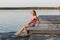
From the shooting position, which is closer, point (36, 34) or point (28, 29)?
point (36, 34)

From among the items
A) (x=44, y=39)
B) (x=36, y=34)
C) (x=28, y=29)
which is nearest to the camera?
(x=44, y=39)

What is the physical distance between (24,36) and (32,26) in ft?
2.02

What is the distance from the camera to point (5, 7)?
8212 cm

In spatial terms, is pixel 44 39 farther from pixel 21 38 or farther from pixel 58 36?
pixel 21 38

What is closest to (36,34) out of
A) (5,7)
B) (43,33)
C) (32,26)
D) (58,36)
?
(43,33)

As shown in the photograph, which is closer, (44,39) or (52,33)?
(44,39)

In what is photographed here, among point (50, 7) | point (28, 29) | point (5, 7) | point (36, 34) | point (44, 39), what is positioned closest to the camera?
point (44, 39)

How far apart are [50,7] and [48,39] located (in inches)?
2482

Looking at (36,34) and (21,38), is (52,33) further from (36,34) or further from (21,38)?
(21,38)

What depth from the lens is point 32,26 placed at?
1132 centimetres

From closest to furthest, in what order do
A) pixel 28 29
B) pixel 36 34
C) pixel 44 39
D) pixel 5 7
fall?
1. pixel 44 39
2. pixel 36 34
3. pixel 28 29
4. pixel 5 7

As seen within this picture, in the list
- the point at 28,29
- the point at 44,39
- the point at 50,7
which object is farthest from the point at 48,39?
the point at 50,7

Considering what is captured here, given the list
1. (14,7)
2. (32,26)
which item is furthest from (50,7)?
(32,26)

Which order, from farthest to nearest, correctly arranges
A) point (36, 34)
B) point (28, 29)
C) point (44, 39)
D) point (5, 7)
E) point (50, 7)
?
point (5, 7) < point (50, 7) < point (28, 29) < point (36, 34) < point (44, 39)
